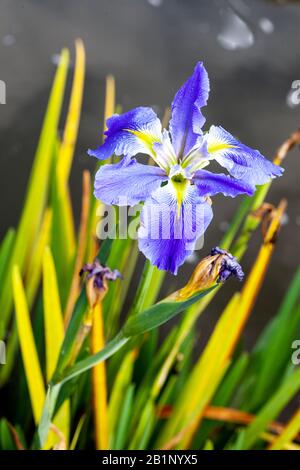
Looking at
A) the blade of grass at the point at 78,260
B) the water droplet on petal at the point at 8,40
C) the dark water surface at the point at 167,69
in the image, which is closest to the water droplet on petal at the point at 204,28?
the dark water surface at the point at 167,69

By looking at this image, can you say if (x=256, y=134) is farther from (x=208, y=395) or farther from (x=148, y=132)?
(x=148, y=132)

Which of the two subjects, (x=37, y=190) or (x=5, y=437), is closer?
(x=5, y=437)

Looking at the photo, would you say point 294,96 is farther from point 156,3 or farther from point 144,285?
point 144,285

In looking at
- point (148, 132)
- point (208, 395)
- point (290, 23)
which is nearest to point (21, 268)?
point (208, 395)

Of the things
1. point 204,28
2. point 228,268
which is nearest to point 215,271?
point 228,268
